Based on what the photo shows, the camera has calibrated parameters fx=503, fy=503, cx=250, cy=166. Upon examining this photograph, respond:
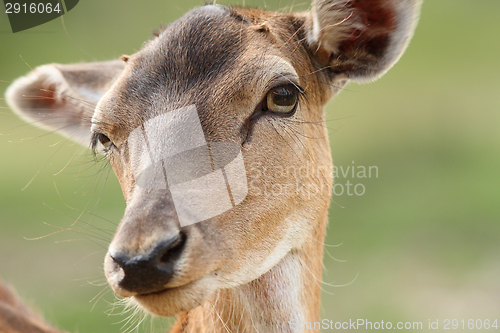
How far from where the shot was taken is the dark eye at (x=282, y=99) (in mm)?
3100

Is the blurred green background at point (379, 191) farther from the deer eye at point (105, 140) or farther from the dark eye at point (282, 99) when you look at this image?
the dark eye at point (282, 99)

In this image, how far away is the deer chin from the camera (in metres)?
2.50

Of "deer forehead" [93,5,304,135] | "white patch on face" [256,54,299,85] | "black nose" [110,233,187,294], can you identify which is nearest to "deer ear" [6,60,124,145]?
"deer forehead" [93,5,304,135]

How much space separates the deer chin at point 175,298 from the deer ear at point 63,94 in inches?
86.6

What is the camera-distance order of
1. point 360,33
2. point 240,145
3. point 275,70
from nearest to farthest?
1. point 240,145
2. point 275,70
3. point 360,33

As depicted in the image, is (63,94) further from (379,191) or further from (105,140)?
(379,191)

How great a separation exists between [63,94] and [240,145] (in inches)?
82.1

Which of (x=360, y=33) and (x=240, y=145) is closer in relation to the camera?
(x=240, y=145)

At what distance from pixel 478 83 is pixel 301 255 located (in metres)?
12.6

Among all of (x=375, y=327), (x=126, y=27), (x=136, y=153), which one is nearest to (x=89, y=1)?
(x=126, y=27)

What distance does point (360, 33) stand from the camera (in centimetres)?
367

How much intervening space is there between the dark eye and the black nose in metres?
1.08

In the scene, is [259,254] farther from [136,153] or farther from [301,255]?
[136,153]

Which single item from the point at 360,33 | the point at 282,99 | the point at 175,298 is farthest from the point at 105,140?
the point at 360,33
